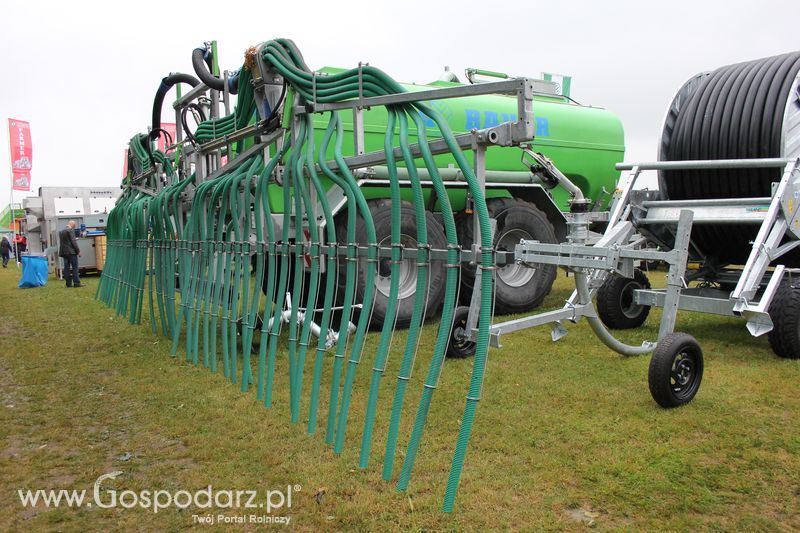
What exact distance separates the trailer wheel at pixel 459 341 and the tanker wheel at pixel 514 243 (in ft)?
4.72

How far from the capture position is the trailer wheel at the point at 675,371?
3.82 meters

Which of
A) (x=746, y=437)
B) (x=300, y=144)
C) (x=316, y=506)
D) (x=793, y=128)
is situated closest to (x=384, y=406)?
(x=316, y=506)

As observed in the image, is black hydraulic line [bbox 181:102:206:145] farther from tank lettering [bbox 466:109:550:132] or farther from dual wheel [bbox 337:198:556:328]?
tank lettering [bbox 466:109:550:132]

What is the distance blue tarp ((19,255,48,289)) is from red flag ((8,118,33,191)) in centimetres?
1006

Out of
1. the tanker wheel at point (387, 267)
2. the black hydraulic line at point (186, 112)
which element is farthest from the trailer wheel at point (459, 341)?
the black hydraulic line at point (186, 112)

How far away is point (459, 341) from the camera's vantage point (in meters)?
5.31

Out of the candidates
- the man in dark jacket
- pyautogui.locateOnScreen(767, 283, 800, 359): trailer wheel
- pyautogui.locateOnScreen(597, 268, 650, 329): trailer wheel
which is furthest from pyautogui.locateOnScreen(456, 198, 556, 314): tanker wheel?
the man in dark jacket

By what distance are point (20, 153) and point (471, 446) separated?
907 inches

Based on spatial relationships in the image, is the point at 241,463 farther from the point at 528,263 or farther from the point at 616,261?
the point at 616,261

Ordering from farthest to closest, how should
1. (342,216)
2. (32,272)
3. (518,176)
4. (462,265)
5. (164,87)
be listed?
(32,272) → (518,176) → (462,265) → (164,87) → (342,216)

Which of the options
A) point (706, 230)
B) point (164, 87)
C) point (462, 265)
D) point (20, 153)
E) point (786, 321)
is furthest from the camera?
point (20, 153)

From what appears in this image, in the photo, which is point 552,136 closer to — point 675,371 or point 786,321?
point 786,321

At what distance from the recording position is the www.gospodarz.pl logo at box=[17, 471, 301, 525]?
9.45ft

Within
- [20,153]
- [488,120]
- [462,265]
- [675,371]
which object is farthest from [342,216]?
[20,153]
